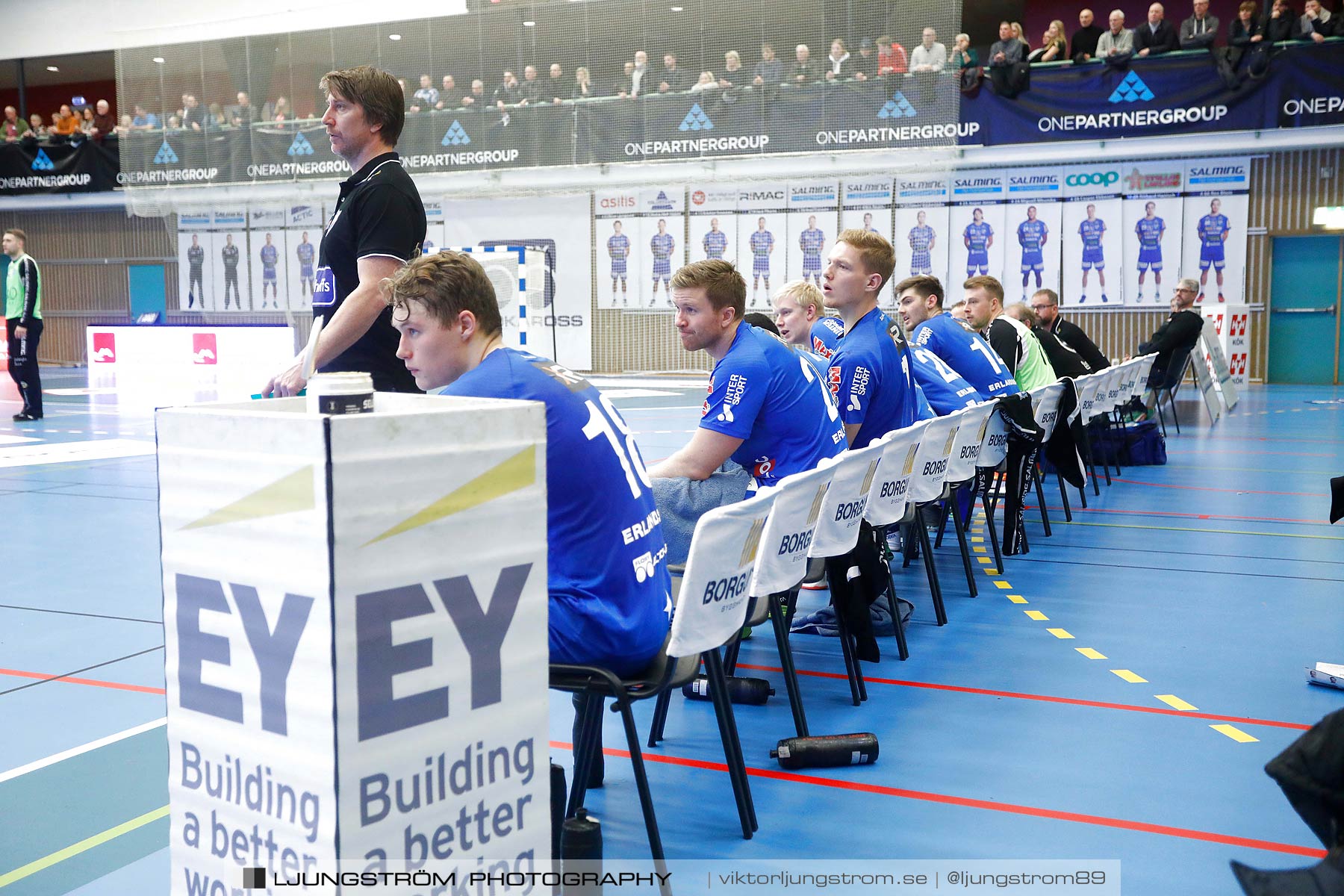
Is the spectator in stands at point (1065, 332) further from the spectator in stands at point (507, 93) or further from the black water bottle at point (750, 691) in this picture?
the spectator in stands at point (507, 93)

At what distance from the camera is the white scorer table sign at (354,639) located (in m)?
1.33

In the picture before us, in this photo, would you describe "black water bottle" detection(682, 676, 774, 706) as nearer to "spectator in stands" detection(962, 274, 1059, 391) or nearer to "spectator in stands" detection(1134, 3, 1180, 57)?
"spectator in stands" detection(962, 274, 1059, 391)

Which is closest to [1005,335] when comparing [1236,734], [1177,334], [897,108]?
[1236,734]

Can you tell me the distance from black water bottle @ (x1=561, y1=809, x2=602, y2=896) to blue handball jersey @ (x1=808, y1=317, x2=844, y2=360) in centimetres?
420

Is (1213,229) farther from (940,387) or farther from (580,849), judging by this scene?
(580,849)

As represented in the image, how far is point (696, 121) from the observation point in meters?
15.8

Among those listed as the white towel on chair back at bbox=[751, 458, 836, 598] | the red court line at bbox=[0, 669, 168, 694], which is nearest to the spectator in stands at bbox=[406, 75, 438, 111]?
the red court line at bbox=[0, 669, 168, 694]

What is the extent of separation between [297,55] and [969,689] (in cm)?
1799

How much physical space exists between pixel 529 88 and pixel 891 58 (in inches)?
222

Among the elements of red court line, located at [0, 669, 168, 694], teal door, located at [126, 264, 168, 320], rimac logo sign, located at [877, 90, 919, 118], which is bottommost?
red court line, located at [0, 669, 168, 694]

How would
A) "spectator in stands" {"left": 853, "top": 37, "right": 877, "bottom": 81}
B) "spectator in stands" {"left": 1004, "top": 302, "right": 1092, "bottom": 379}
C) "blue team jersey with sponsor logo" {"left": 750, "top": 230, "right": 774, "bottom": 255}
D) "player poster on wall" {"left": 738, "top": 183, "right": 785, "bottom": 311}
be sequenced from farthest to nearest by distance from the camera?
"blue team jersey with sponsor logo" {"left": 750, "top": 230, "right": 774, "bottom": 255} < "player poster on wall" {"left": 738, "top": 183, "right": 785, "bottom": 311} < "spectator in stands" {"left": 853, "top": 37, "right": 877, "bottom": 81} < "spectator in stands" {"left": 1004, "top": 302, "right": 1092, "bottom": 379}

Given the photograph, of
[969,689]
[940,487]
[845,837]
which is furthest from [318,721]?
[940,487]

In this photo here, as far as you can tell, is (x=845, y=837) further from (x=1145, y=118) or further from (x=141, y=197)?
(x=141, y=197)

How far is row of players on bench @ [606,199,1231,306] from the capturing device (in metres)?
16.2
